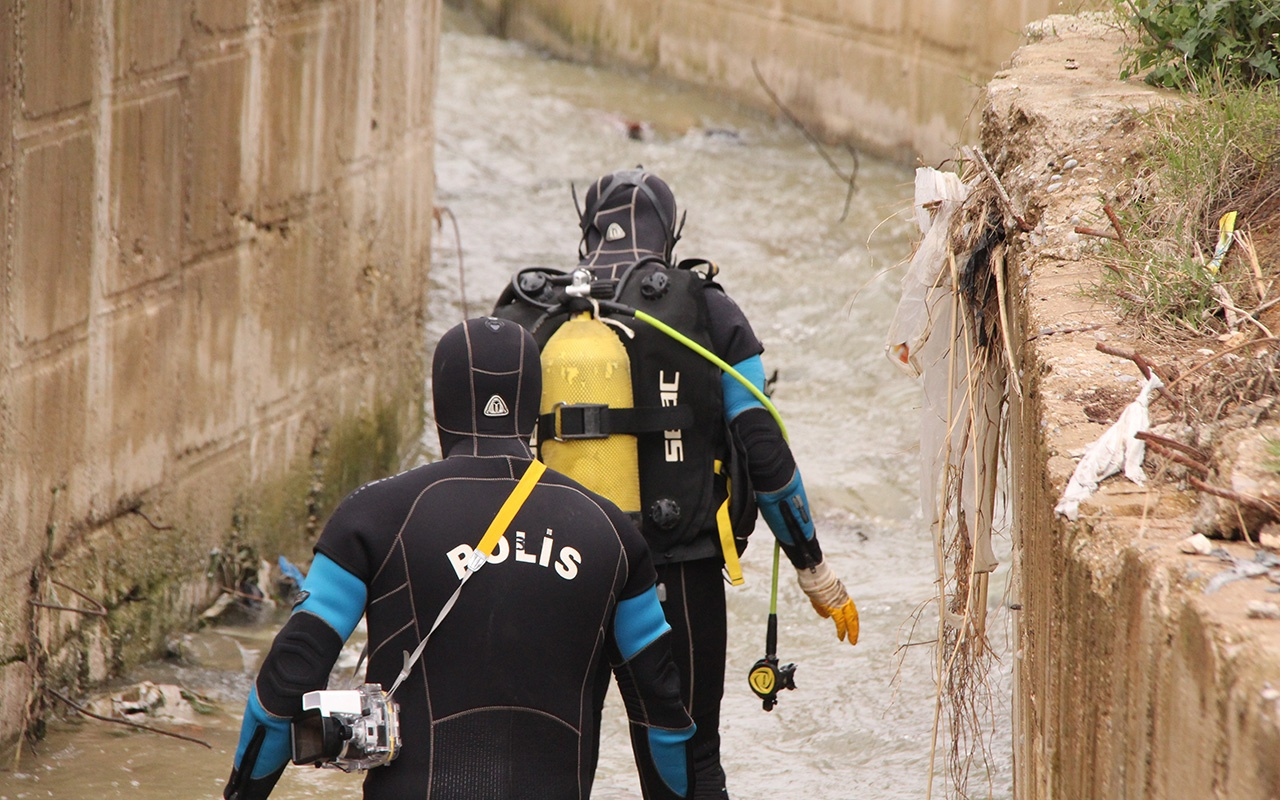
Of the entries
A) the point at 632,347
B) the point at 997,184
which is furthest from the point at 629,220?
the point at 997,184

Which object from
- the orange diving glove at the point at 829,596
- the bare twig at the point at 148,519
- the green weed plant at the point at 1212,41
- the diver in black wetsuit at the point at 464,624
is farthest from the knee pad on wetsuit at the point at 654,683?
the bare twig at the point at 148,519

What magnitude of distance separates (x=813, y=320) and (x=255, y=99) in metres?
4.93

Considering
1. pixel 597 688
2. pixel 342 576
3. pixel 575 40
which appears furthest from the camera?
pixel 575 40

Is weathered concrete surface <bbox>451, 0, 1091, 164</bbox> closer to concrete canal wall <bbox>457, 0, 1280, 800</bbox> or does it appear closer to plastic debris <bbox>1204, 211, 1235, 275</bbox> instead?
concrete canal wall <bbox>457, 0, 1280, 800</bbox>

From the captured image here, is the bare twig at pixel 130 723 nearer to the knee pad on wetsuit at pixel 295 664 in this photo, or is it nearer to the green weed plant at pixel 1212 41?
the knee pad on wetsuit at pixel 295 664

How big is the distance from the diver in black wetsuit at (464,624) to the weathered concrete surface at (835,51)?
8521 millimetres

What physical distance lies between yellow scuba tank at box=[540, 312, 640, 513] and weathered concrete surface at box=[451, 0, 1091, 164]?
7514mm

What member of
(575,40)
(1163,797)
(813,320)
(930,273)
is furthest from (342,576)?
(575,40)

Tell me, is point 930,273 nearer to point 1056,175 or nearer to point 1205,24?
point 1056,175

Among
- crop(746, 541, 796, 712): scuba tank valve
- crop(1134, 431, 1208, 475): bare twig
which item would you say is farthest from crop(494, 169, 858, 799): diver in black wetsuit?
crop(1134, 431, 1208, 475): bare twig

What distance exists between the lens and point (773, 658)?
13.2 feet

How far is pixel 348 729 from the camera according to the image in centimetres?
254

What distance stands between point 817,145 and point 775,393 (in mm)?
5492

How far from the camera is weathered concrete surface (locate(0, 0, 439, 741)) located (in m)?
4.16
